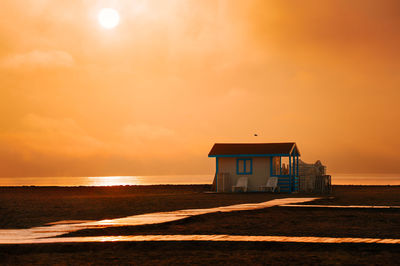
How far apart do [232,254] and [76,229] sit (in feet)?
14.4

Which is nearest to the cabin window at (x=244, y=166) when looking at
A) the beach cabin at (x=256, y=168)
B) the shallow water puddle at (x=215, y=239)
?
the beach cabin at (x=256, y=168)

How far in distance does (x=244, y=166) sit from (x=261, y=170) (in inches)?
52.3

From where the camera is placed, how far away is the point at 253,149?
128ft

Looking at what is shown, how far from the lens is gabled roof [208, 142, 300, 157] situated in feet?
125

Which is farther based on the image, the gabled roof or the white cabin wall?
the white cabin wall

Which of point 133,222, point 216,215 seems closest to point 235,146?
point 216,215

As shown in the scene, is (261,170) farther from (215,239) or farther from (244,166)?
(215,239)

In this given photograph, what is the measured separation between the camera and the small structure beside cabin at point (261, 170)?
125 ft

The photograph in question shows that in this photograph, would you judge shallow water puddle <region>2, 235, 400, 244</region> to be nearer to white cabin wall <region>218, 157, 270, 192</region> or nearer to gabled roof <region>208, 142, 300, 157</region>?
gabled roof <region>208, 142, 300, 157</region>

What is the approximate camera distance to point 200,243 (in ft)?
29.8

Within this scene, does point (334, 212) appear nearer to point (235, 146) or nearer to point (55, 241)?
point (55, 241)

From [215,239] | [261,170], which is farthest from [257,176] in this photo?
[215,239]

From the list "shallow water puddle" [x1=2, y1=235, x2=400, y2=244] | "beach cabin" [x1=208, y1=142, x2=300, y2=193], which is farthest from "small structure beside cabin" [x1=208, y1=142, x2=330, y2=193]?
"shallow water puddle" [x1=2, y1=235, x2=400, y2=244]

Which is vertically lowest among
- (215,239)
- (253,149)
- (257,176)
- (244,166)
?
(215,239)
